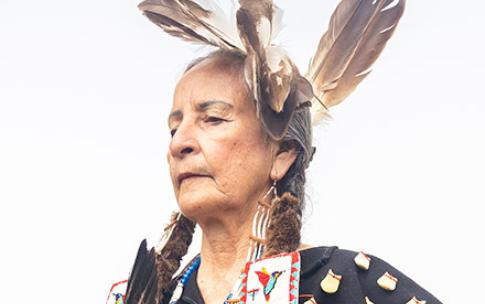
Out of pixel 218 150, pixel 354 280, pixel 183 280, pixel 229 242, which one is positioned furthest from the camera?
pixel 183 280

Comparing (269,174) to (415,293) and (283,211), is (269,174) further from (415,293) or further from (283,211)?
(415,293)

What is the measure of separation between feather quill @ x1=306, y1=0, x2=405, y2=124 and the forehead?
433 mm

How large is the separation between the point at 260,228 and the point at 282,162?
28 cm

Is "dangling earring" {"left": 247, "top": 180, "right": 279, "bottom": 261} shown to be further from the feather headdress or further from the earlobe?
the feather headdress

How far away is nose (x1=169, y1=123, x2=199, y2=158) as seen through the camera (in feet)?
10.4

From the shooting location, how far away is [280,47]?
321 cm

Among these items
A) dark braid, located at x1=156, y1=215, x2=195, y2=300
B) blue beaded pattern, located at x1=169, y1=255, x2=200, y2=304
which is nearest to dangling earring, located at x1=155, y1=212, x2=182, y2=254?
dark braid, located at x1=156, y1=215, x2=195, y2=300

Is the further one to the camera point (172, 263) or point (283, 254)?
point (172, 263)

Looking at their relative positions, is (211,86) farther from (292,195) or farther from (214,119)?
(292,195)

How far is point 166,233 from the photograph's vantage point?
3666 mm

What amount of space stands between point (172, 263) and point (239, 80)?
0.84 meters

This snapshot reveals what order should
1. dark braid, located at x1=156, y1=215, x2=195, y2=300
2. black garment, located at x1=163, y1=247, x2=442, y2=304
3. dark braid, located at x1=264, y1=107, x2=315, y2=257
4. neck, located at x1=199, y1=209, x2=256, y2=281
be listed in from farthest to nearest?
dark braid, located at x1=156, y1=215, x2=195, y2=300
neck, located at x1=199, y1=209, x2=256, y2=281
dark braid, located at x1=264, y1=107, x2=315, y2=257
black garment, located at x1=163, y1=247, x2=442, y2=304

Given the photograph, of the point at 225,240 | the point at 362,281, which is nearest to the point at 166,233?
the point at 225,240

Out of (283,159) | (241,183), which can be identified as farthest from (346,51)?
(241,183)
